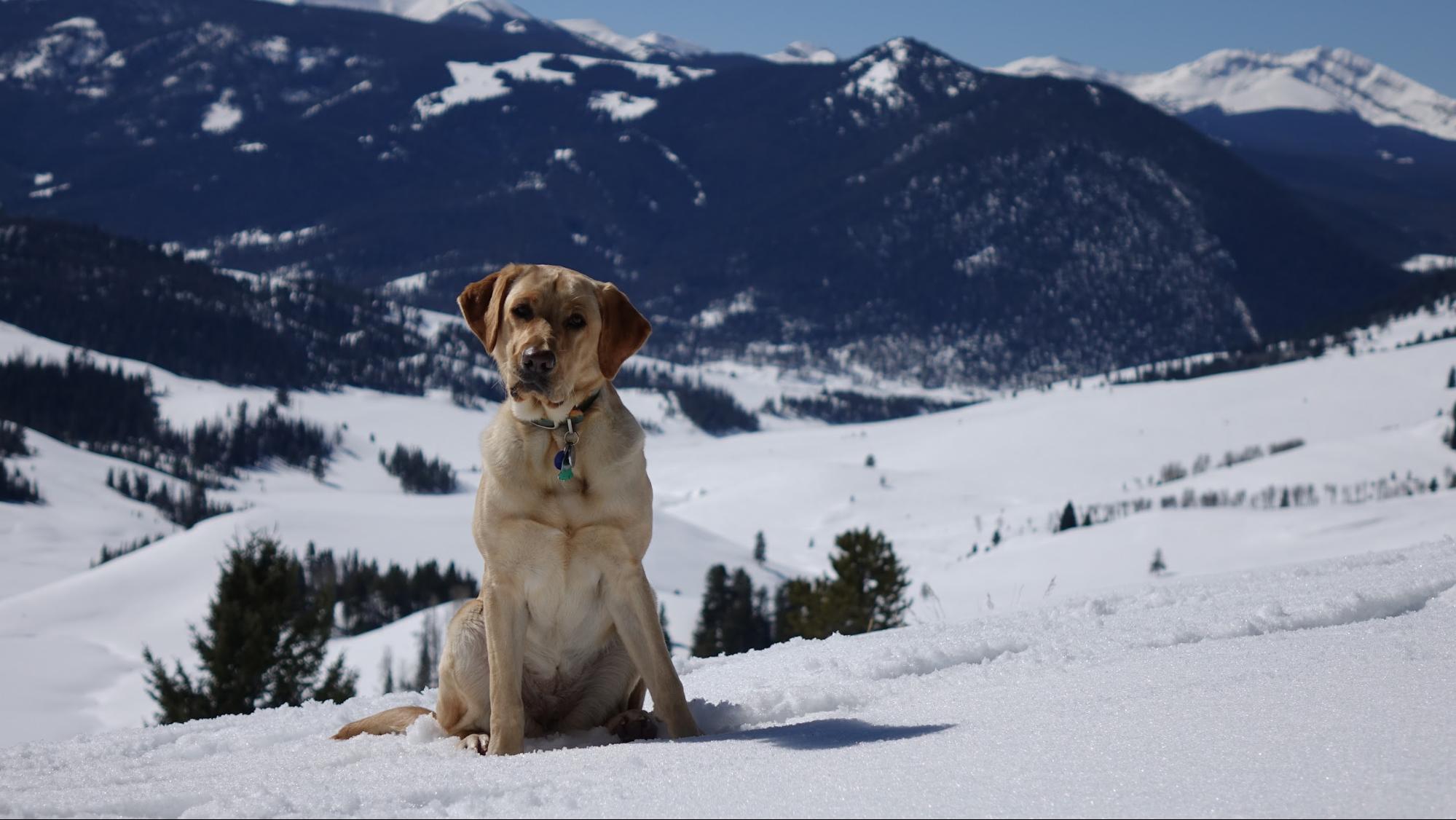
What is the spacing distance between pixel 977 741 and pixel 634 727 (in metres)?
2.33

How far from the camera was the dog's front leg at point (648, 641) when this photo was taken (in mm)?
6258

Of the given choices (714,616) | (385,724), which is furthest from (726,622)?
(385,724)

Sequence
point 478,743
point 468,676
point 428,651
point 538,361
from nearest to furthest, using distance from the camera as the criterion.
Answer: point 538,361
point 478,743
point 468,676
point 428,651

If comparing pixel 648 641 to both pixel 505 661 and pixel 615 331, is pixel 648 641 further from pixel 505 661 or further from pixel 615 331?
pixel 615 331

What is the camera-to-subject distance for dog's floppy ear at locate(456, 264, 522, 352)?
20.5 feet

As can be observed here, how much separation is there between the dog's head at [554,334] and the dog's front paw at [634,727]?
1.74 meters

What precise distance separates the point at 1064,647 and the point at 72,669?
97.5m

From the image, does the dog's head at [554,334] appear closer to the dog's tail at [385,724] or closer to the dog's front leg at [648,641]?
the dog's front leg at [648,641]

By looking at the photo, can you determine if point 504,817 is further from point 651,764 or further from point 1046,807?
point 1046,807

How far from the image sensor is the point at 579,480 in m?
6.08

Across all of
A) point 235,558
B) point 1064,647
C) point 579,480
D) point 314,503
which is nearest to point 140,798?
point 579,480

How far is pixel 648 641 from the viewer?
6.31 metres

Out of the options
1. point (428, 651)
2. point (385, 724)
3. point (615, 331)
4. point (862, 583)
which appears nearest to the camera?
point (615, 331)

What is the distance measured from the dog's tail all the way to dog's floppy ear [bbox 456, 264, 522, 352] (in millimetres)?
2400
